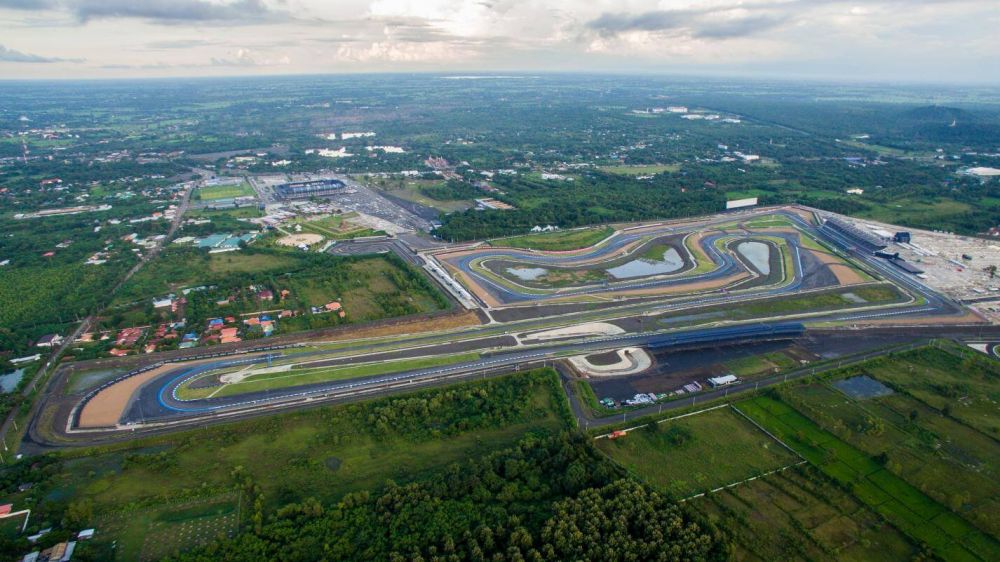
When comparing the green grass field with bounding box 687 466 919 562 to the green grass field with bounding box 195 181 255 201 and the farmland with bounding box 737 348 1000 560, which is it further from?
the green grass field with bounding box 195 181 255 201

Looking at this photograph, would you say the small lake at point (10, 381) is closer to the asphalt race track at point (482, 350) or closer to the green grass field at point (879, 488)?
the asphalt race track at point (482, 350)

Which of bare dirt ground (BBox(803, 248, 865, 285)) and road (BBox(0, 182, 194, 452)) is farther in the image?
bare dirt ground (BBox(803, 248, 865, 285))

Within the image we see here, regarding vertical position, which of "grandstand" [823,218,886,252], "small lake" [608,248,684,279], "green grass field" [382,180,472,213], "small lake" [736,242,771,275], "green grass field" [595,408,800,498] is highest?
"grandstand" [823,218,886,252]

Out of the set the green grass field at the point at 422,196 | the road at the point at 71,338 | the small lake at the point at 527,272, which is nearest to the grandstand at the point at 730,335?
the small lake at the point at 527,272

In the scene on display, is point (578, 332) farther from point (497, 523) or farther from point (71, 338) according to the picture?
point (71, 338)

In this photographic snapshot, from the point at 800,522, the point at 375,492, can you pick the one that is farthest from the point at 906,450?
the point at 375,492

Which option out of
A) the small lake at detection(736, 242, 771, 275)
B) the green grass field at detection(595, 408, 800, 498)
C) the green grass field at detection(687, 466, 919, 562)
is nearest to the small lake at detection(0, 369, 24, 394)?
the green grass field at detection(595, 408, 800, 498)

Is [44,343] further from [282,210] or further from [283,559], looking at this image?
[282,210]
